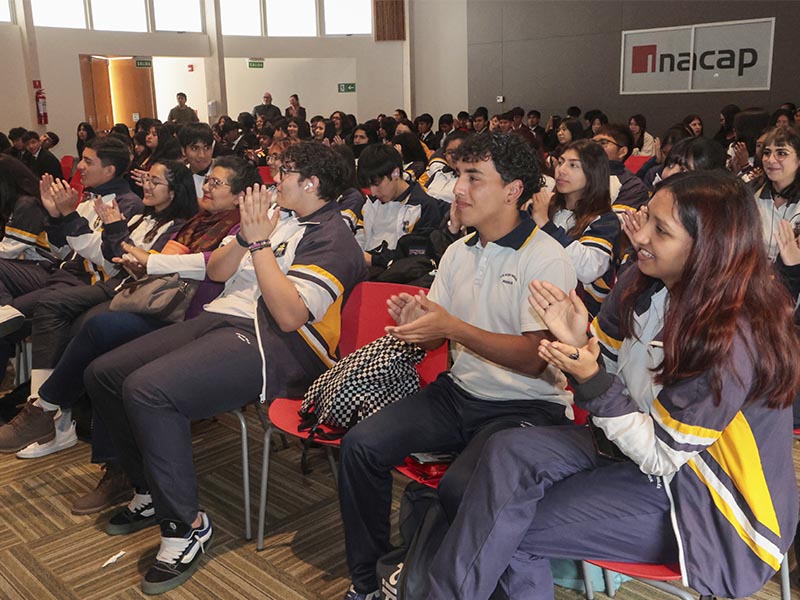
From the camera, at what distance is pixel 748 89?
1102 centimetres

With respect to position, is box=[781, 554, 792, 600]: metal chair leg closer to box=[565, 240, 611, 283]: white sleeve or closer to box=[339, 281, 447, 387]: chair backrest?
box=[339, 281, 447, 387]: chair backrest

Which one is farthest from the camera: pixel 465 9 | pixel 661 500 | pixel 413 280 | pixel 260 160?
pixel 465 9

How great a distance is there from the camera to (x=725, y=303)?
1.60 meters

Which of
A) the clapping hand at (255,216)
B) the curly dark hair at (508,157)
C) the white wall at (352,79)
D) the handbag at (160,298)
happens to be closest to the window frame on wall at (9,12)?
the white wall at (352,79)

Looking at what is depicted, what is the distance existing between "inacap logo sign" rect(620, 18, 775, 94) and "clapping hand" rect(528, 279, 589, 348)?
34.8 feet

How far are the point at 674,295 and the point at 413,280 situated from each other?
214 centimetres

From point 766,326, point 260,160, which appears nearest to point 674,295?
point 766,326

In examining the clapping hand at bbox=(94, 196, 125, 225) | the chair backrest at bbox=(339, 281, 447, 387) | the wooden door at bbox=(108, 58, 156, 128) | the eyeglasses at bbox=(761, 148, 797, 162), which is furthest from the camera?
the wooden door at bbox=(108, 58, 156, 128)

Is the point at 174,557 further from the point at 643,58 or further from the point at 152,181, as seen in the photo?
the point at 643,58

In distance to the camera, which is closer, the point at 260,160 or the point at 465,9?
the point at 260,160

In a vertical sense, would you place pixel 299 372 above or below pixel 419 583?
above

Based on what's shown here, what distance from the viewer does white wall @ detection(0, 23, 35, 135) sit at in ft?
42.6

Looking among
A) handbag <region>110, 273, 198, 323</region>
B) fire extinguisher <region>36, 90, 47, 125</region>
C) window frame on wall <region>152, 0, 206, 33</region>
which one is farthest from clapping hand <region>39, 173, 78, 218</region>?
window frame on wall <region>152, 0, 206, 33</region>

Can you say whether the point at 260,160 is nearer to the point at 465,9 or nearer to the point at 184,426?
the point at 184,426
